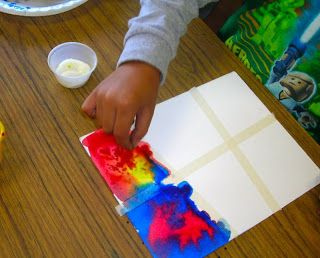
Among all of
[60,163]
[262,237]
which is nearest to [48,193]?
[60,163]

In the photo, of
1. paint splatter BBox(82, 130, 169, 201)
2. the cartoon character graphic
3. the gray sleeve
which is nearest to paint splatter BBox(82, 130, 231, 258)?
paint splatter BBox(82, 130, 169, 201)

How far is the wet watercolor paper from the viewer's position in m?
0.53

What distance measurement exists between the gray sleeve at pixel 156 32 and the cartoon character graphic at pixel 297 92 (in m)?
0.26

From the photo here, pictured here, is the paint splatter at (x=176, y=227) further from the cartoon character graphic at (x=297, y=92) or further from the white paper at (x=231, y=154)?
the cartoon character graphic at (x=297, y=92)

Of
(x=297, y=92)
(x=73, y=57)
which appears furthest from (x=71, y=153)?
(x=297, y=92)

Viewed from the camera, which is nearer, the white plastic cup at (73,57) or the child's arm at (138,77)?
the child's arm at (138,77)

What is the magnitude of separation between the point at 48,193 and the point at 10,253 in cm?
9

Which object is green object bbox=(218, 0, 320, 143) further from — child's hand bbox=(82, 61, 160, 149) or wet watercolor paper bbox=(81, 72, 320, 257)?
child's hand bbox=(82, 61, 160, 149)

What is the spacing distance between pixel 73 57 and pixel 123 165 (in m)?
0.23

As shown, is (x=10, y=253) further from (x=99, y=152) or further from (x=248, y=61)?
(x=248, y=61)

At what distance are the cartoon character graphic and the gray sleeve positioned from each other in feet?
0.86

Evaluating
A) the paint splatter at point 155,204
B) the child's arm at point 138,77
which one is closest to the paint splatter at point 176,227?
the paint splatter at point 155,204

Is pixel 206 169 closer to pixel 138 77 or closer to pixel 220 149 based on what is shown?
pixel 220 149

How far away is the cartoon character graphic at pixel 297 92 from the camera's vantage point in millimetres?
694
